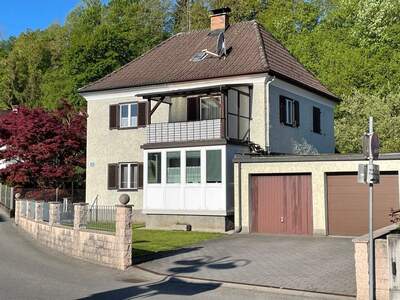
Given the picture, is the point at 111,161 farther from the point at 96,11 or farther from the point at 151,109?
the point at 96,11

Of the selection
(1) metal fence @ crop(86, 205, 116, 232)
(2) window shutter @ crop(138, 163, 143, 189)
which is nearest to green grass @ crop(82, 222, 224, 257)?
(1) metal fence @ crop(86, 205, 116, 232)

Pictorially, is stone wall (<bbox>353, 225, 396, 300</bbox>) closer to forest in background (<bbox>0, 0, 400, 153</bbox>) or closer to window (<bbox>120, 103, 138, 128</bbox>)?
window (<bbox>120, 103, 138, 128</bbox>)

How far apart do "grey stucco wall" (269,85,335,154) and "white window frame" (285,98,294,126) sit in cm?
25

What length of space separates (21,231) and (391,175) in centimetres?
1526

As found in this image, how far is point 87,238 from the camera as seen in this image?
1658 centimetres

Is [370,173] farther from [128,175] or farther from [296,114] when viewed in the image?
[128,175]

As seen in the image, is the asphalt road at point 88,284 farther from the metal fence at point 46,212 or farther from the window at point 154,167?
the window at point 154,167

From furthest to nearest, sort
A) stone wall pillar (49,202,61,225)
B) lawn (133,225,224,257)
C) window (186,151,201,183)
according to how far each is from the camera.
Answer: window (186,151,201,183) → stone wall pillar (49,202,61,225) → lawn (133,225,224,257)

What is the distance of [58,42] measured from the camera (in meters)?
72.6

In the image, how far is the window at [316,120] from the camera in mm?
30766

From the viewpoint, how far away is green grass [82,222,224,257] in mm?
16647

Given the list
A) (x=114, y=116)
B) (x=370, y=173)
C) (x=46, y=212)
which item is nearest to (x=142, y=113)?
(x=114, y=116)

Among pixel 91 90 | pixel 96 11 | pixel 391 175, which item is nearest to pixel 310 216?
pixel 391 175

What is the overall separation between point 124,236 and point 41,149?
19.2m
